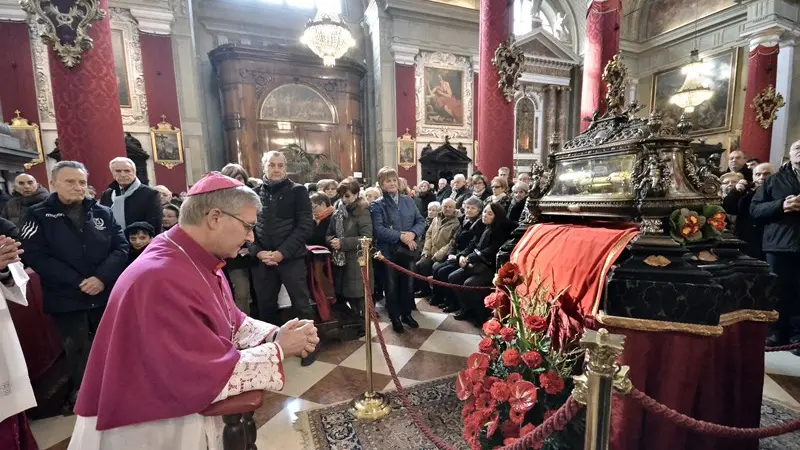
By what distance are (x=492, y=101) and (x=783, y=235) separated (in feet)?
12.8

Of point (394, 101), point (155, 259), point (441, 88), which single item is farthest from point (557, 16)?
point (155, 259)

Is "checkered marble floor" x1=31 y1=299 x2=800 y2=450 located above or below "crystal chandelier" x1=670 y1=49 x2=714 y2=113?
below

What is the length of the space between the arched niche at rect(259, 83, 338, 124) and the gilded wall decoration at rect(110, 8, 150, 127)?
3132 mm

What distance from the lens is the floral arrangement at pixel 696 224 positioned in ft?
6.61

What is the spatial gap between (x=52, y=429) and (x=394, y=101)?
11561 millimetres

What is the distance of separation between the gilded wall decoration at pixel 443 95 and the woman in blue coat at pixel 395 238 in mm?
9070

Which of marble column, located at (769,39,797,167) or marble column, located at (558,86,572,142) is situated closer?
Answer: marble column, located at (769,39,797,167)

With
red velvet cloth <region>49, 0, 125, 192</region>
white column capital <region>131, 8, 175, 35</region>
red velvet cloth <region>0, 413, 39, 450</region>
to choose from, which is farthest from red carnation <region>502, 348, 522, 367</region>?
white column capital <region>131, 8, 175, 35</region>

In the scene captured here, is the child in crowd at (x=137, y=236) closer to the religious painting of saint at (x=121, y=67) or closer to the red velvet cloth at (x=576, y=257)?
the red velvet cloth at (x=576, y=257)

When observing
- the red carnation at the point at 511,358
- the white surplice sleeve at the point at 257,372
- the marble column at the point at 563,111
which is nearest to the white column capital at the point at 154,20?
the white surplice sleeve at the point at 257,372

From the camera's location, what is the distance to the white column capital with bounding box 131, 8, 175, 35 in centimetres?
948

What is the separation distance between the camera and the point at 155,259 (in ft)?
4.18

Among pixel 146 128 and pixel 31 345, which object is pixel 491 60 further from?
pixel 146 128

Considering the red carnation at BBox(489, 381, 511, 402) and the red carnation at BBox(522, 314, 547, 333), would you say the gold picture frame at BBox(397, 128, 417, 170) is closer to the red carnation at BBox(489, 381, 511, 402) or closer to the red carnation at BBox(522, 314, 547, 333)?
the red carnation at BBox(522, 314, 547, 333)
